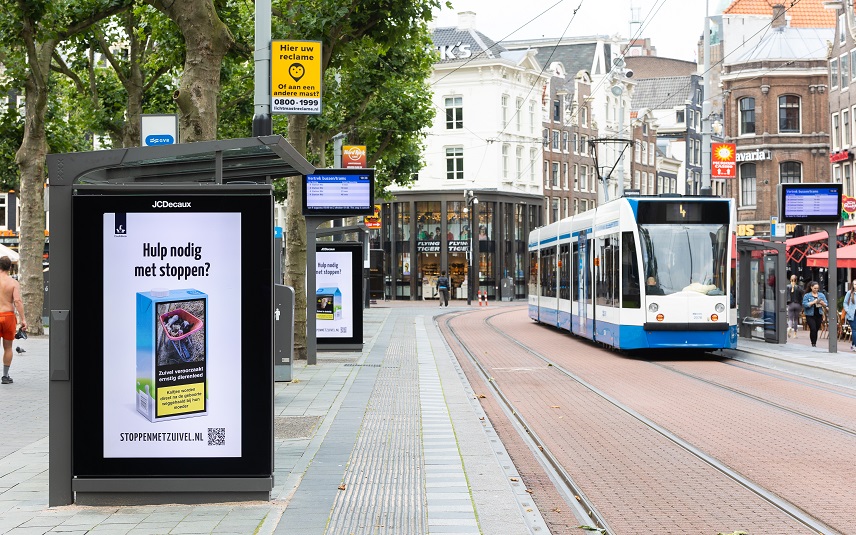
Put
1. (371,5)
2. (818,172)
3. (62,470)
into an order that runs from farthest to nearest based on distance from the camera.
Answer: (818,172) < (371,5) < (62,470)

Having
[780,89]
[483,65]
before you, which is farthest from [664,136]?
[780,89]

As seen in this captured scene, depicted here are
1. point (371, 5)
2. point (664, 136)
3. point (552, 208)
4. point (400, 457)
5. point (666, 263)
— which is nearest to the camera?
point (400, 457)

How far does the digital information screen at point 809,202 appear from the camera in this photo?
82.0 feet

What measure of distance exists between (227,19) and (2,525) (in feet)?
70.2

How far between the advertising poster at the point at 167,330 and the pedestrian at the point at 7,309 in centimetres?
980

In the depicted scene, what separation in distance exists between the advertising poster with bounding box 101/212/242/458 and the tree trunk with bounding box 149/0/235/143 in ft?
24.0

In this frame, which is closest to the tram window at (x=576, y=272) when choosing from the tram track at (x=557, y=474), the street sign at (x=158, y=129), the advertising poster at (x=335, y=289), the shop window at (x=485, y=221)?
the advertising poster at (x=335, y=289)

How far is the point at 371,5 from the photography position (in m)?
20.4

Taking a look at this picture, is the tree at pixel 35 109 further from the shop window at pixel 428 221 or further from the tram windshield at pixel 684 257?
the shop window at pixel 428 221

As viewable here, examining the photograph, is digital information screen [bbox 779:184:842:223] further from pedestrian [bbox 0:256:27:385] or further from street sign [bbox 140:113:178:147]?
pedestrian [bbox 0:256:27:385]

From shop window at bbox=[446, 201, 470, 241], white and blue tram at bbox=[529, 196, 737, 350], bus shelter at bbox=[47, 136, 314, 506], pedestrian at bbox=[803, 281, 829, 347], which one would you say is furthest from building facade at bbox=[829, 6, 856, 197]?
bus shelter at bbox=[47, 136, 314, 506]

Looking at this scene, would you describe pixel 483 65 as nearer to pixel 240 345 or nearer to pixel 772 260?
pixel 772 260

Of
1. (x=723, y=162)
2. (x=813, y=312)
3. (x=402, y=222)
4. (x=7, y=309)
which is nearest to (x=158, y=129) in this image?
(x=7, y=309)

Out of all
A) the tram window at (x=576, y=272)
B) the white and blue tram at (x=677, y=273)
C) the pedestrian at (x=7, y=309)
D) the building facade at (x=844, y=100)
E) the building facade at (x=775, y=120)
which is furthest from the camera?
the building facade at (x=775, y=120)
